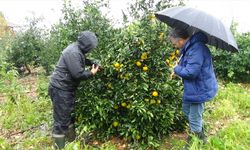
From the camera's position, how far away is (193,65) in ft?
14.0

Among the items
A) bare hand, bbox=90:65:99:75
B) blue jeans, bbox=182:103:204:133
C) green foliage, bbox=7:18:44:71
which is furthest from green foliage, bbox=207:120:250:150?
green foliage, bbox=7:18:44:71

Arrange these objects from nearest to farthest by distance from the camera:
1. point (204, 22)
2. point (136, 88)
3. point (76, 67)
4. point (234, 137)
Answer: point (204, 22) → point (76, 67) → point (136, 88) → point (234, 137)

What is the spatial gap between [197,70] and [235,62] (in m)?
4.96

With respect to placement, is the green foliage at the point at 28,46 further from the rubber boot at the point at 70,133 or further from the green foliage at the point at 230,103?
the rubber boot at the point at 70,133

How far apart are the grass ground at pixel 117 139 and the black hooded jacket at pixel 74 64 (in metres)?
0.92

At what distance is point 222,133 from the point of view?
546cm

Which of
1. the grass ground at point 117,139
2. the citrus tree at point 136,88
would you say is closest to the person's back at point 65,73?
the citrus tree at point 136,88

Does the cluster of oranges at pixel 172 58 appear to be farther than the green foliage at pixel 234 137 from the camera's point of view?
Yes

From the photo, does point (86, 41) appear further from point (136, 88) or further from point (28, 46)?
point (28, 46)

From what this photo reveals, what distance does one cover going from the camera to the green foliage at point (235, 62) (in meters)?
8.81

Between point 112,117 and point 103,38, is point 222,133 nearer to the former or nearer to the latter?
point 112,117

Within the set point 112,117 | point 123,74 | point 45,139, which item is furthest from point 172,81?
point 45,139

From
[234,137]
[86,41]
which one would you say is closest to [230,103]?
[234,137]

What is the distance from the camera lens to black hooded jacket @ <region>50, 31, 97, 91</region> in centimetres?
484
